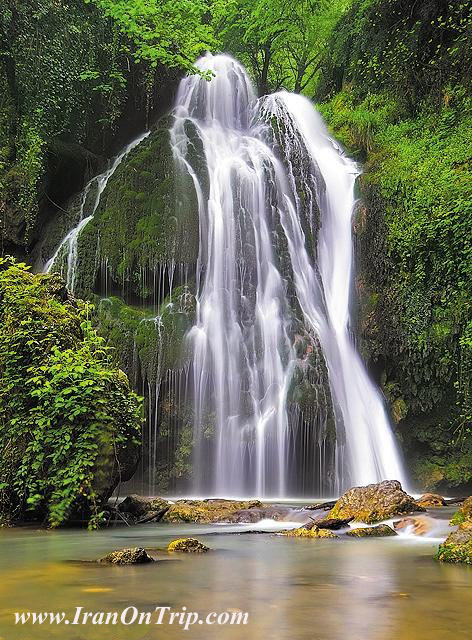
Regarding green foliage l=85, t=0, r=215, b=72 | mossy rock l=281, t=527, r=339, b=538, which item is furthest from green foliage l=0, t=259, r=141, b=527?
green foliage l=85, t=0, r=215, b=72

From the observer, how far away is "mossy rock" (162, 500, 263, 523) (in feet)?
26.8

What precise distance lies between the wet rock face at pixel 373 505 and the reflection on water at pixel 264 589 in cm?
155

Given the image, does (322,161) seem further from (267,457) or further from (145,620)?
(145,620)

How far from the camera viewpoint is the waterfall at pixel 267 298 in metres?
12.5

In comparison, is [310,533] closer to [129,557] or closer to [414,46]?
[129,557]

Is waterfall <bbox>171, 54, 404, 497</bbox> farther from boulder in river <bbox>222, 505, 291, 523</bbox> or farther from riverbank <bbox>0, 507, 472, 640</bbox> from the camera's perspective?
riverbank <bbox>0, 507, 472, 640</bbox>

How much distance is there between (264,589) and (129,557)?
120 centimetres

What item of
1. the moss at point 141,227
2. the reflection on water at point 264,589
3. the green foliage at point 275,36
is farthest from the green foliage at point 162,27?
the reflection on water at point 264,589

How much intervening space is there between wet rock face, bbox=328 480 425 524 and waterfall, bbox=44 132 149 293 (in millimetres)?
8410

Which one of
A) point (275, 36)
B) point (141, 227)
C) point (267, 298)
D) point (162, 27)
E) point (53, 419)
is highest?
point (275, 36)

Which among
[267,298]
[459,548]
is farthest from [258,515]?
[267,298]

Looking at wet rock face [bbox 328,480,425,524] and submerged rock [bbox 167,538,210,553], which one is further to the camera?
wet rock face [bbox 328,480,425,524]

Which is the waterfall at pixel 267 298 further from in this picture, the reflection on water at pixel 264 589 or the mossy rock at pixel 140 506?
the reflection on water at pixel 264 589

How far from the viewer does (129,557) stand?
462 cm
